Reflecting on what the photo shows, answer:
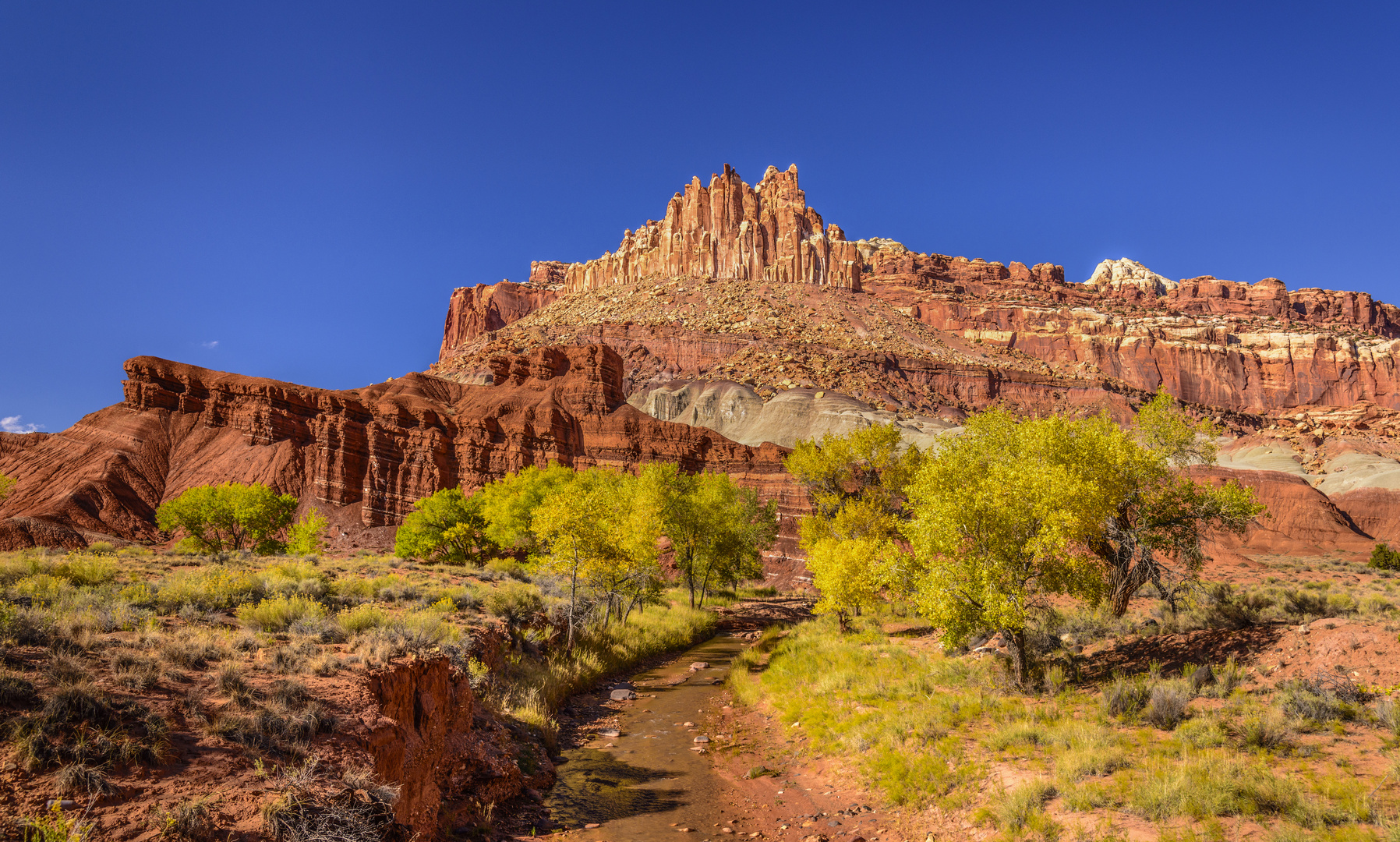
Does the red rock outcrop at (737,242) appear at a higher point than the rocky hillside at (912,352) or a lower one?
higher

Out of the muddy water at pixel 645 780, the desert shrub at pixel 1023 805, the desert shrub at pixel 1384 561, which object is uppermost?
the desert shrub at pixel 1023 805

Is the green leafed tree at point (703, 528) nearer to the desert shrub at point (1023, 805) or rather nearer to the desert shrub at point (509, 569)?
the desert shrub at point (509, 569)

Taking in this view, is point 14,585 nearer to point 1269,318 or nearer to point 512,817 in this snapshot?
point 512,817

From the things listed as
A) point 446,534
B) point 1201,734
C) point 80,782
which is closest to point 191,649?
point 80,782

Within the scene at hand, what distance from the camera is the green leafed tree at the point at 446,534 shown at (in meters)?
50.8

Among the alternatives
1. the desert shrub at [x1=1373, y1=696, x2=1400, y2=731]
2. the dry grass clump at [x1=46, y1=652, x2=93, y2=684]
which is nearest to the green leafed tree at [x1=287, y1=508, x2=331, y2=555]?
the dry grass clump at [x1=46, y1=652, x2=93, y2=684]

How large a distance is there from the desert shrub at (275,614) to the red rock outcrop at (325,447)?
187 ft

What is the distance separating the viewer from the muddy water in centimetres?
1321

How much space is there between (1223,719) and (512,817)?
1397cm

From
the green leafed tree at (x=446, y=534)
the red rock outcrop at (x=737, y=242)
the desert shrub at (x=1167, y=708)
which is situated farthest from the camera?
the red rock outcrop at (x=737, y=242)

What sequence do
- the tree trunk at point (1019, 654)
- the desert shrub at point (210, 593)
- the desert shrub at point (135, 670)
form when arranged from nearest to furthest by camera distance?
1. the desert shrub at point (135, 670)
2. the desert shrub at point (210, 593)
3. the tree trunk at point (1019, 654)

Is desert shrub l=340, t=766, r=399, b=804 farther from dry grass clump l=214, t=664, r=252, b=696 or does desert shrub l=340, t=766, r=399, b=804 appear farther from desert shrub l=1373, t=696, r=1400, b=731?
desert shrub l=1373, t=696, r=1400, b=731

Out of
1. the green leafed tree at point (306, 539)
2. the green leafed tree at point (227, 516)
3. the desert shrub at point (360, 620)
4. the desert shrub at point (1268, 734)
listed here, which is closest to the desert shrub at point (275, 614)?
the desert shrub at point (360, 620)

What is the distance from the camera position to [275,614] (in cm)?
Result: 1398
